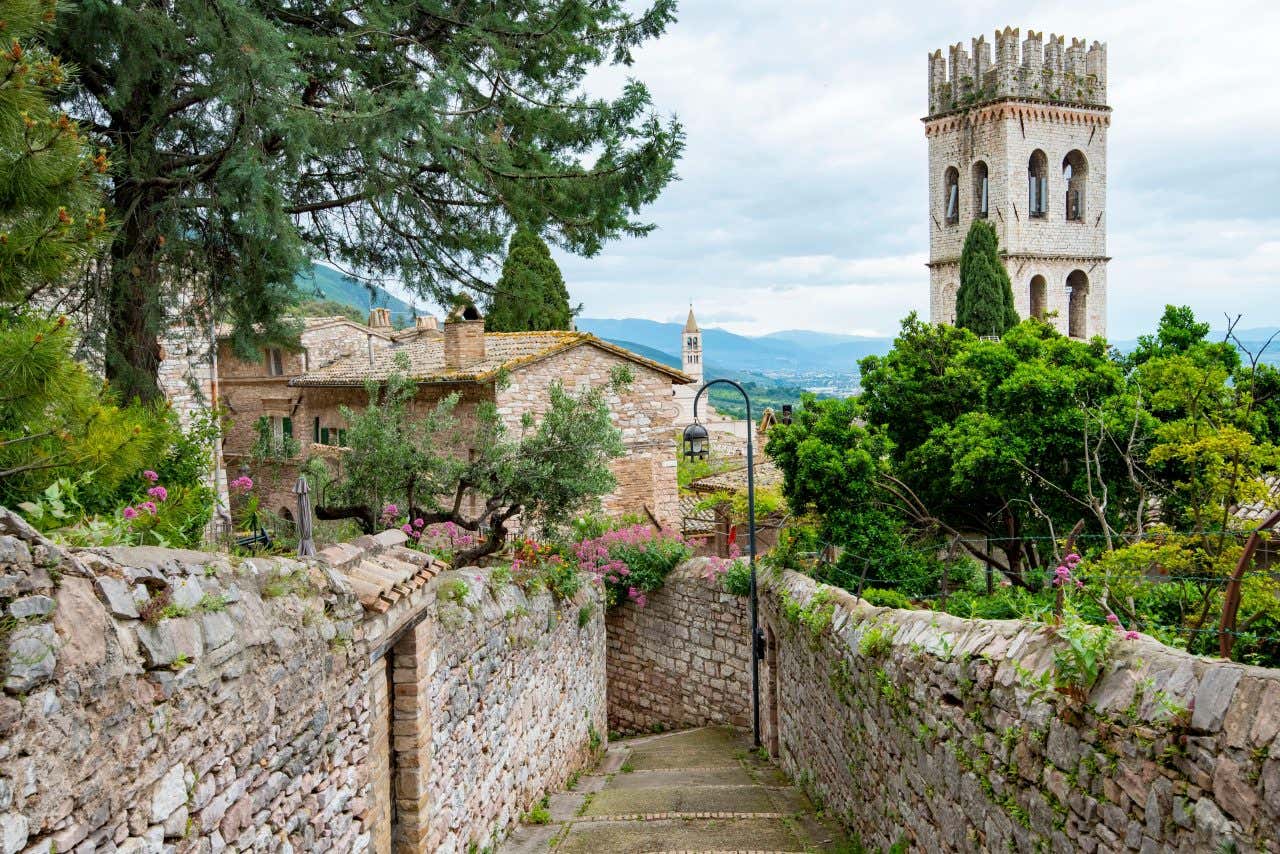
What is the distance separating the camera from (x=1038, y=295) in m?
56.0

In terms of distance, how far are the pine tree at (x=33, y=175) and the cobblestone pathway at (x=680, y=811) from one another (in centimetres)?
639

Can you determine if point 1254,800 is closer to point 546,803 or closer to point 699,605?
point 546,803

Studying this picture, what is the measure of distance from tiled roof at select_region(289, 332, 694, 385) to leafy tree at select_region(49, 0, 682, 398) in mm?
4828

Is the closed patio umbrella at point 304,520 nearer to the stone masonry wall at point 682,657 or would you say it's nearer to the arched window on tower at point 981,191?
the stone masonry wall at point 682,657

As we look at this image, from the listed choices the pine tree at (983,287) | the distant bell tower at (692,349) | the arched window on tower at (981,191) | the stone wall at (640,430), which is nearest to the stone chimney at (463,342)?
the stone wall at (640,430)

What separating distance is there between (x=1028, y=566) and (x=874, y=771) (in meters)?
7.08

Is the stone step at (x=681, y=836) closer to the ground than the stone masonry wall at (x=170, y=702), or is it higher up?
closer to the ground

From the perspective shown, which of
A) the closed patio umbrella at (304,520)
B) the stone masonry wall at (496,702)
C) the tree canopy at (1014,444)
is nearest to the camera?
the closed patio umbrella at (304,520)

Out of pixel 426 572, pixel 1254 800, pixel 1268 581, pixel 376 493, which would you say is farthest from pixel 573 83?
pixel 1254 800

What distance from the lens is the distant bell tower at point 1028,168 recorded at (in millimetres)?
53656

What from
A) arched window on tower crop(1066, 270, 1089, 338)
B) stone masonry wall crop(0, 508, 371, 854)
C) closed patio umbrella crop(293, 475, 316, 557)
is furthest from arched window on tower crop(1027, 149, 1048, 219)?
stone masonry wall crop(0, 508, 371, 854)

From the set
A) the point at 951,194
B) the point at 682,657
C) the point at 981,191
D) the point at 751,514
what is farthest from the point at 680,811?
the point at 951,194

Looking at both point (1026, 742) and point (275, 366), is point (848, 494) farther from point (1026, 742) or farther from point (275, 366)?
point (275, 366)

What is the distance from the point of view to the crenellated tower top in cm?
5331
